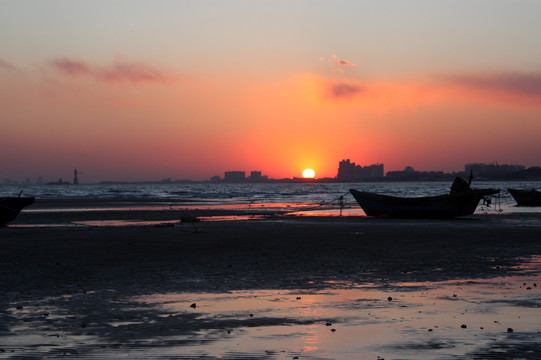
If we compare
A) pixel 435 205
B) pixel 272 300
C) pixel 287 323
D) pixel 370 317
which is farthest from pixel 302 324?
pixel 435 205

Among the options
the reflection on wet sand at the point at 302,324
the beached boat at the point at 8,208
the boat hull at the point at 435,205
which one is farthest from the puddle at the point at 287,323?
the boat hull at the point at 435,205

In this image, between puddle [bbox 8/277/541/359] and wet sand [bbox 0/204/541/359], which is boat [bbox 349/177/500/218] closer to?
wet sand [bbox 0/204/541/359]

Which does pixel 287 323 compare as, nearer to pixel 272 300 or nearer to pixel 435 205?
pixel 272 300

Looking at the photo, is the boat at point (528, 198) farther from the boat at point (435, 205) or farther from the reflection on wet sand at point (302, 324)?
the reflection on wet sand at point (302, 324)

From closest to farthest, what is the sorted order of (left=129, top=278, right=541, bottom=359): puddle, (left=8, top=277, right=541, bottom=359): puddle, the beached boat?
1. (left=8, top=277, right=541, bottom=359): puddle
2. (left=129, top=278, right=541, bottom=359): puddle
3. the beached boat

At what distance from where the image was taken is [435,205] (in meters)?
43.1

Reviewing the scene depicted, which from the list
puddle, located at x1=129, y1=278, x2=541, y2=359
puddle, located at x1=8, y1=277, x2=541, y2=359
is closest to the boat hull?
puddle, located at x1=129, y1=278, x2=541, y2=359

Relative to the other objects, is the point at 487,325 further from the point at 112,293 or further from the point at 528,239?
the point at 528,239

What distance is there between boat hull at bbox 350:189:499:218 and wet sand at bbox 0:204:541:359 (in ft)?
61.6

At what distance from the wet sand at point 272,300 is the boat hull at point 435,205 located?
61.6 ft

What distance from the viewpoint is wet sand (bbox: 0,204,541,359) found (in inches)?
346

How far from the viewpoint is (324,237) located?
2689cm

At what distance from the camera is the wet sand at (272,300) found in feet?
28.9

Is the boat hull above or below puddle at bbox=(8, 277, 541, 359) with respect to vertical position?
above
